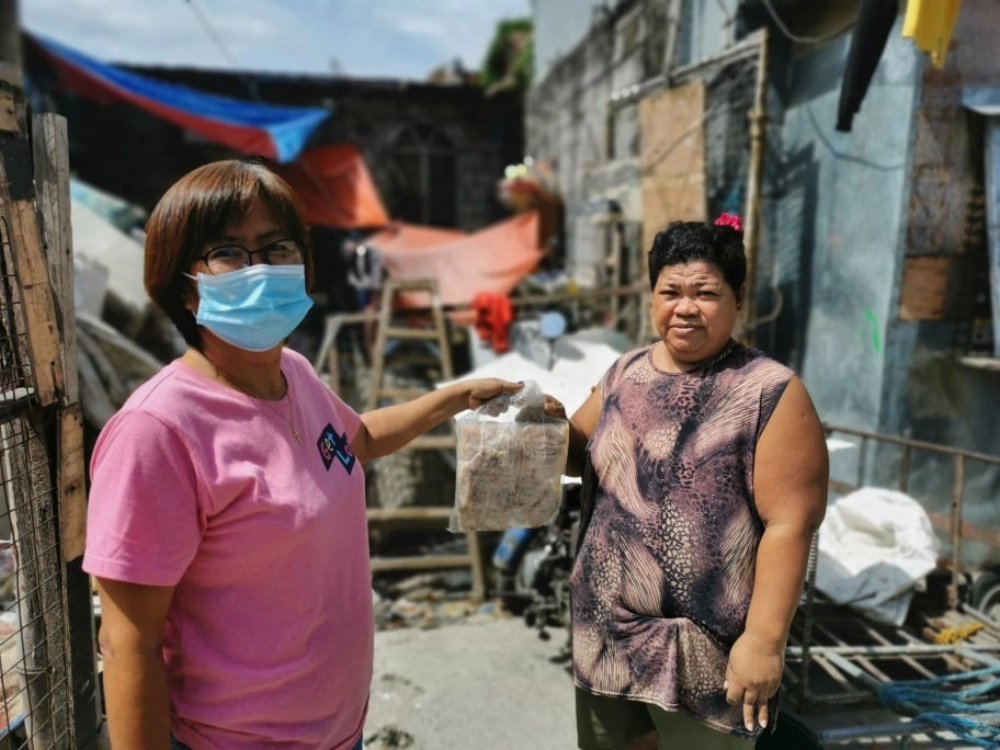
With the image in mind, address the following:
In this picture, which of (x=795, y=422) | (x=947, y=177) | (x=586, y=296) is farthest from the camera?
(x=586, y=296)

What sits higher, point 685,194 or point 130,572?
point 685,194

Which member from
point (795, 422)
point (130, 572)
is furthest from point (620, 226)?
point (130, 572)

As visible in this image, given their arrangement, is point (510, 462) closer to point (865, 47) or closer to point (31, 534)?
point (31, 534)

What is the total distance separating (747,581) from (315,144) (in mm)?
13158

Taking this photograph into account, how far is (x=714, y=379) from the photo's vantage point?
1766 mm

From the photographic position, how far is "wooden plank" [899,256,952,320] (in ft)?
13.6

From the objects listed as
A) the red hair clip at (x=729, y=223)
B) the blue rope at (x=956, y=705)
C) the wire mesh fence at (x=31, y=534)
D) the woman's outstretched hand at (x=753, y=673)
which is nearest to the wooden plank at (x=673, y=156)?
the blue rope at (x=956, y=705)

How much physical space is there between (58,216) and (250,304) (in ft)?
2.57

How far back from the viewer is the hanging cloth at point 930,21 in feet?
11.0

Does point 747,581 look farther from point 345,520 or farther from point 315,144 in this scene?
point 315,144

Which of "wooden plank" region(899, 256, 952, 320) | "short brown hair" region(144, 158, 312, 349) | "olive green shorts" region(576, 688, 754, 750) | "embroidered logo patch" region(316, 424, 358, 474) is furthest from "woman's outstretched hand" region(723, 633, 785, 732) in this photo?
"wooden plank" region(899, 256, 952, 320)

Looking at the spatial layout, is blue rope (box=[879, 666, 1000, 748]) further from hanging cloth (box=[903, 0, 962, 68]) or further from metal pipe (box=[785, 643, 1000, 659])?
hanging cloth (box=[903, 0, 962, 68])

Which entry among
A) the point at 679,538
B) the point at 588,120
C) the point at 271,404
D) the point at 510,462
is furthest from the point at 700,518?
the point at 588,120

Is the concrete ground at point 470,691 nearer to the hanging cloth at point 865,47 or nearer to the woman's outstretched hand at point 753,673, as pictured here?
the woman's outstretched hand at point 753,673
